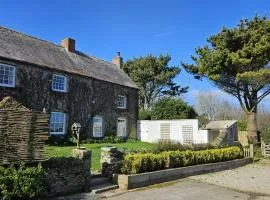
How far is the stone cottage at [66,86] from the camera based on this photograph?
24859mm

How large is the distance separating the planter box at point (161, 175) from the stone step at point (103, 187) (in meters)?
0.30

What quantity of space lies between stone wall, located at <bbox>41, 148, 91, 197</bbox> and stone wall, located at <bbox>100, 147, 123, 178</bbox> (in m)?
1.34

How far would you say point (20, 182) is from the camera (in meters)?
10.4

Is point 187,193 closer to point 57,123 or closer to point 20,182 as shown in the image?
point 20,182

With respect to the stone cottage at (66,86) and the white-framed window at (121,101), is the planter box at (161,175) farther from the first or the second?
the white-framed window at (121,101)

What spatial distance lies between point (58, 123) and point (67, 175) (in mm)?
16189

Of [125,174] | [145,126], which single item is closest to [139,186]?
[125,174]

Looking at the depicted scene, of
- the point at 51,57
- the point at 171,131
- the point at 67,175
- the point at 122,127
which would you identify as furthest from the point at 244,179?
the point at 122,127

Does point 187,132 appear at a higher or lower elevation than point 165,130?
lower

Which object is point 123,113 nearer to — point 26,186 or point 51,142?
point 51,142

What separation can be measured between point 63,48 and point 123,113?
875 centimetres

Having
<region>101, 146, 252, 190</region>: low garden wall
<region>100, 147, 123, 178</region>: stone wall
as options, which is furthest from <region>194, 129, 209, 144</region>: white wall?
<region>100, 147, 123, 178</region>: stone wall

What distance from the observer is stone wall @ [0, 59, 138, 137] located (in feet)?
82.3

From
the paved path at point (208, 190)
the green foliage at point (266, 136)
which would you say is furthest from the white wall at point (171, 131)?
the paved path at point (208, 190)
